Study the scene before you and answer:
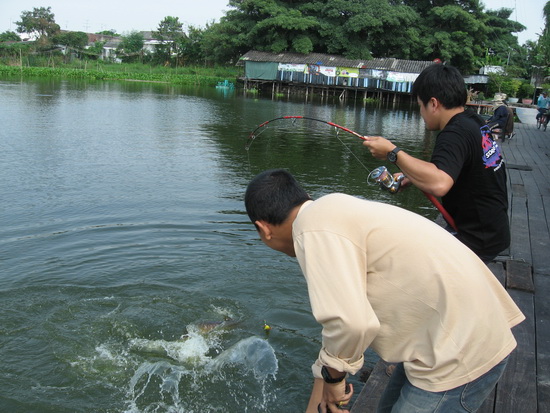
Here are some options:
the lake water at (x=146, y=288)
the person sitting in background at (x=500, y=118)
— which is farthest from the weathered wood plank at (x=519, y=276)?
the person sitting in background at (x=500, y=118)

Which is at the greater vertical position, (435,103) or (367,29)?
(367,29)

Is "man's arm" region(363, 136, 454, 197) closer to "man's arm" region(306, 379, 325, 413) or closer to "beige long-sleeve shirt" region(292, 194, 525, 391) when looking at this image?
"beige long-sleeve shirt" region(292, 194, 525, 391)

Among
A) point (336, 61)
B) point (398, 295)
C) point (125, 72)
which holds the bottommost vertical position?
point (398, 295)

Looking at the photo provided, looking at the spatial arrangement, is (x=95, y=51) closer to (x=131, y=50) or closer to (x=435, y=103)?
(x=131, y=50)

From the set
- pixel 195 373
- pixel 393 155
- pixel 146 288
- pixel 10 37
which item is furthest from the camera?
pixel 10 37

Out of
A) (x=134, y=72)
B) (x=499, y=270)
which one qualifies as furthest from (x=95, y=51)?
(x=499, y=270)

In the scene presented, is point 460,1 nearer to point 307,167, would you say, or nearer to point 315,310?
point 307,167

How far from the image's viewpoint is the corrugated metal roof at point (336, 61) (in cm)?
4600

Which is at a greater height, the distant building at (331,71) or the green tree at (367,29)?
the green tree at (367,29)

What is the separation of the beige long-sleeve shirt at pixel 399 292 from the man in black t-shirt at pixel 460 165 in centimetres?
101

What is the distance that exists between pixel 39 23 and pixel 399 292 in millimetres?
92048

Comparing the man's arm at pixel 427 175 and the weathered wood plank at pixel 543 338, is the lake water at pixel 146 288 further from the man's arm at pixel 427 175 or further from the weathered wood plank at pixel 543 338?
the man's arm at pixel 427 175

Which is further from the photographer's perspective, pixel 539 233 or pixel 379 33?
pixel 379 33

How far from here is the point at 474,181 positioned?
294cm
